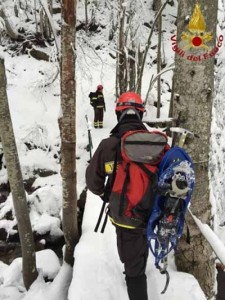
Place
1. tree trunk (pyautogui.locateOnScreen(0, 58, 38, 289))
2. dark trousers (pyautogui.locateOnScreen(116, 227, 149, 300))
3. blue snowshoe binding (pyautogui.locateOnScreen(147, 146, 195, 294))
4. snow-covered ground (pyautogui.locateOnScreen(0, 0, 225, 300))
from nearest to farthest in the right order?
1. blue snowshoe binding (pyautogui.locateOnScreen(147, 146, 195, 294))
2. dark trousers (pyautogui.locateOnScreen(116, 227, 149, 300))
3. snow-covered ground (pyautogui.locateOnScreen(0, 0, 225, 300))
4. tree trunk (pyautogui.locateOnScreen(0, 58, 38, 289))

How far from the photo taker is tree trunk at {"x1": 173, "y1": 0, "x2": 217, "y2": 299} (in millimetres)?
3523

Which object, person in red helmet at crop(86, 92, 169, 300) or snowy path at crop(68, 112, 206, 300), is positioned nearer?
person in red helmet at crop(86, 92, 169, 300)

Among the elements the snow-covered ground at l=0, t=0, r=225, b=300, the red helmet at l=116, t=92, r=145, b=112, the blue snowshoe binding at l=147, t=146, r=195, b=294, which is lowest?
the snow-covered ground at l=0, t=0, r=225, b=300

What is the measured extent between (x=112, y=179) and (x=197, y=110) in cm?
125

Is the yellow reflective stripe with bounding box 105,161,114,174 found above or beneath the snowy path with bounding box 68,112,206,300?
above

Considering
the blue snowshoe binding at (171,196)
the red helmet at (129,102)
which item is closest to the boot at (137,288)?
the blue snowshoe binding at (171,196)

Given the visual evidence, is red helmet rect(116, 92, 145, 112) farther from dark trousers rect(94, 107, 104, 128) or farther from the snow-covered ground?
dark trousers rect(94, 107, 104, 128)

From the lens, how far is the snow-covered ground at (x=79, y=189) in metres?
4.30

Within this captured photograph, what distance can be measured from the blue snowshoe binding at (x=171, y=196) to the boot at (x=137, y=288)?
657 millimetres

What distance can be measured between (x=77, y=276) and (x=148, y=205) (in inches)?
73.6

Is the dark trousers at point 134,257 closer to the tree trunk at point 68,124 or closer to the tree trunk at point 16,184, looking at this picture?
the tree trunk at point 68,124

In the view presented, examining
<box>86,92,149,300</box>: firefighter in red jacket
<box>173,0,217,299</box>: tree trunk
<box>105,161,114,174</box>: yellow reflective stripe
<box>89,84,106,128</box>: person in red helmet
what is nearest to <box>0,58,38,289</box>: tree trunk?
<box>86,92,149,300</box>: firefighter in red jacket

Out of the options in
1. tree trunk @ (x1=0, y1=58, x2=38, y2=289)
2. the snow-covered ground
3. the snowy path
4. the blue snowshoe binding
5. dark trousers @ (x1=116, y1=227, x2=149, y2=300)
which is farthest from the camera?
tree trunk @ (x1=0, y1=58, x2=38, y2=289)

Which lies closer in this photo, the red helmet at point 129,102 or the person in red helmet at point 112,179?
the person in red helmet at point 112,179
